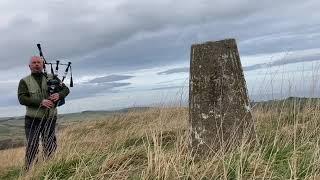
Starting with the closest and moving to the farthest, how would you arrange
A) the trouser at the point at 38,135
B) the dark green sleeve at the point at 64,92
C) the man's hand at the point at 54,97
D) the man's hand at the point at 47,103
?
the trouser at the point at 38,135 → the man's hand at the point at 47,103 → the man's hand at the point at 54,97 → the dark green sleeve at the point at 64,92

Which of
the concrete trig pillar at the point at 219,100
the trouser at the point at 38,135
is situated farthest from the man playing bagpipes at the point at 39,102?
the concrete trig pillar at the point at 219,100

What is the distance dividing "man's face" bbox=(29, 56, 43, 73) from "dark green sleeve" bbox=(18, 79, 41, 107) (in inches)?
10.7

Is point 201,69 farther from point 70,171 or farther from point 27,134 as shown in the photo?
point 27,134

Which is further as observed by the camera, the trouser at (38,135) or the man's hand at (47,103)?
the man's hand at (47,103)

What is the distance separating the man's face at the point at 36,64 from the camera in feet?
27.7

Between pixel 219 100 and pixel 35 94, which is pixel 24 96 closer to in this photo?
pixel 35 94

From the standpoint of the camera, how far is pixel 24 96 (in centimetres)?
854

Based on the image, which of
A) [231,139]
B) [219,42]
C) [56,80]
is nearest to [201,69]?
[219,42]

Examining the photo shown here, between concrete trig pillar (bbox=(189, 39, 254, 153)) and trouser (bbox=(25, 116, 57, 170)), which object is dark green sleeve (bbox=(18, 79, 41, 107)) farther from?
concrete trig pillar (bbox=(189, 39, 254, 153))

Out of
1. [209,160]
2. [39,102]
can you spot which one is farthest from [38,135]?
[209,160]

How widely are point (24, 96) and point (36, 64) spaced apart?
544mm

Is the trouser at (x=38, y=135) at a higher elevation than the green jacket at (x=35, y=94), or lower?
lower

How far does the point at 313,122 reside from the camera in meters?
7.27

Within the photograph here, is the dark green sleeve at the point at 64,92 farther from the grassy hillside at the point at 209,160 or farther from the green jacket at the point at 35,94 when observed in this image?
the grassy hillside at the point at 209,160
